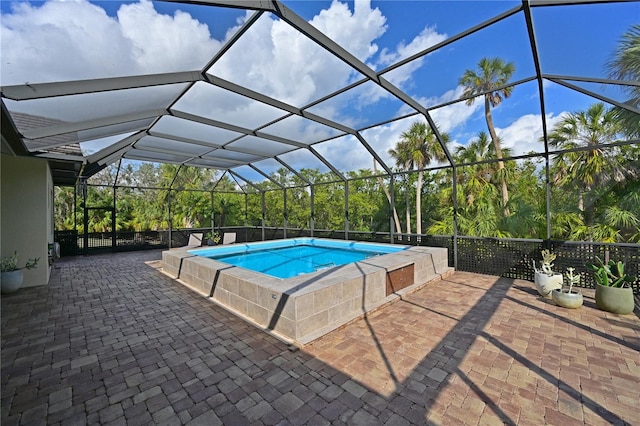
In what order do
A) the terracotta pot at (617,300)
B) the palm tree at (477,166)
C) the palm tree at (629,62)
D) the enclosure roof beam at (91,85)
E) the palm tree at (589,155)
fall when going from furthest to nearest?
1. the palm tree at (477,166)
2. the palm tree at (589,155)
3. the terracotta pot at (617,300)
4. the palm tree at (629,62)
5. the enclosure roof beam at (91,85)

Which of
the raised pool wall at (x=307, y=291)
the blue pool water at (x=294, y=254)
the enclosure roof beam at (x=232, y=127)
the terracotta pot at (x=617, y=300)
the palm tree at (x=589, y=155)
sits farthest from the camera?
the blue pool water at (x=294, y=254)

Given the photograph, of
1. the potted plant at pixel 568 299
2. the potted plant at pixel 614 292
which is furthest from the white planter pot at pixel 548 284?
the potted plant at pixel 614 292

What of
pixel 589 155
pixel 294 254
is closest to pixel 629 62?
pixel 589 155

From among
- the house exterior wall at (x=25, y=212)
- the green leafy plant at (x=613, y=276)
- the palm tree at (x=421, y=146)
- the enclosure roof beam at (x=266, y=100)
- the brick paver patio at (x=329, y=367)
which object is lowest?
the brick paver patio at (x=329, y=367)

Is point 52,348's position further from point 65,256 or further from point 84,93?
point 65,256

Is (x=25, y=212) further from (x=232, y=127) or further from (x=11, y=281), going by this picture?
(x=232, y=127)

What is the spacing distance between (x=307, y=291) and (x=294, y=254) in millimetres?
6538

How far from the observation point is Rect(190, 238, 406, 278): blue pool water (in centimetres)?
820

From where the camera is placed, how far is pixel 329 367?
2.81 m

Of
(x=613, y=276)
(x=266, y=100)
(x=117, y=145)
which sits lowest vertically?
(x=613, y=276)

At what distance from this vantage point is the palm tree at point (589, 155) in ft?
21.6

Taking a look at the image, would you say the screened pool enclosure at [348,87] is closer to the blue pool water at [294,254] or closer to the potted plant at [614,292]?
the blue pool water at [294,254]

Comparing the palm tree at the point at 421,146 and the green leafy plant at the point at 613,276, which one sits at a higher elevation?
the palm tree at the point at 421,146

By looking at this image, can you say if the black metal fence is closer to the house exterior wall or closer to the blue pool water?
the blue pool water
